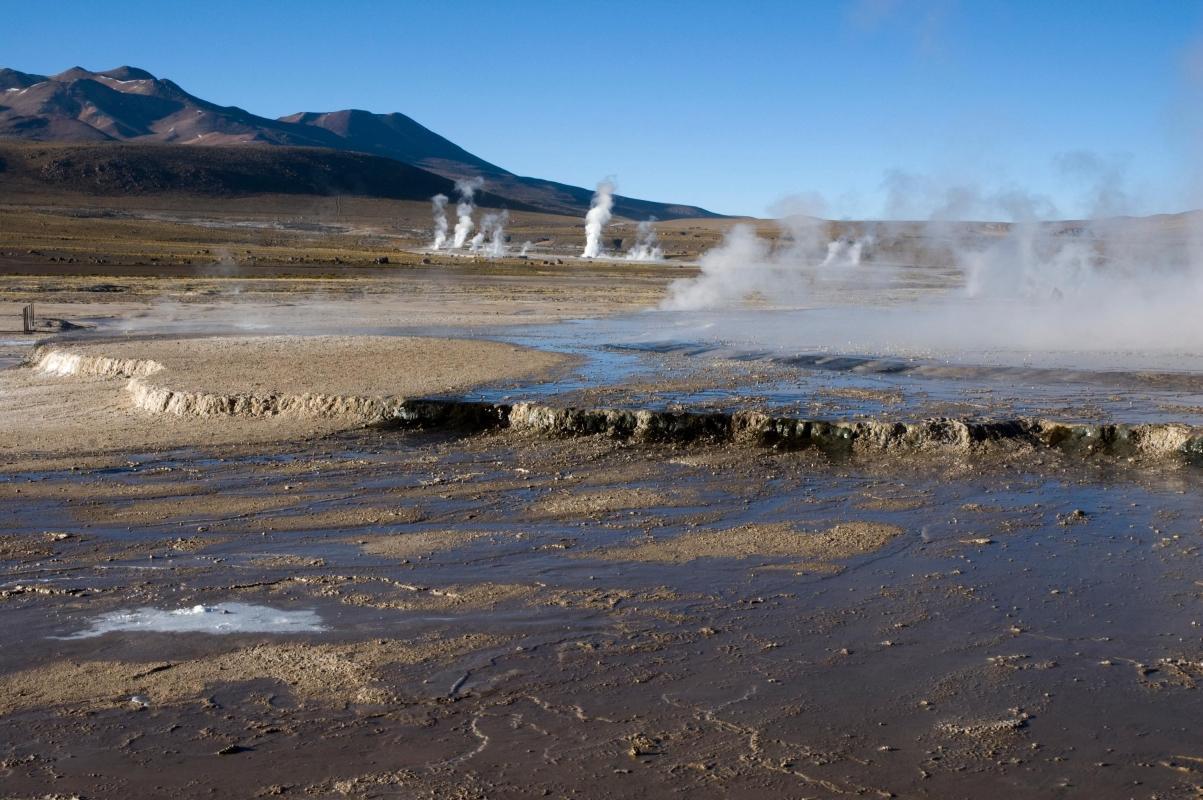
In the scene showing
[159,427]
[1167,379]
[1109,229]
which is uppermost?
[1109,229]

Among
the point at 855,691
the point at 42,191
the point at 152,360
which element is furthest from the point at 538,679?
the point at 42,191

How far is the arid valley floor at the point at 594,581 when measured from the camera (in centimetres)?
552

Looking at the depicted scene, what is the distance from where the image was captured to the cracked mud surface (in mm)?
5422

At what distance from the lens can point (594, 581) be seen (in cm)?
808

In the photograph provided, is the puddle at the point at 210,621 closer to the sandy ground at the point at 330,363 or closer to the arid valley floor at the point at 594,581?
the arid valley floor at the point at 594,581

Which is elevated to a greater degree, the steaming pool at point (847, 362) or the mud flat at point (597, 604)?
the steaming pool at point (847, 362)

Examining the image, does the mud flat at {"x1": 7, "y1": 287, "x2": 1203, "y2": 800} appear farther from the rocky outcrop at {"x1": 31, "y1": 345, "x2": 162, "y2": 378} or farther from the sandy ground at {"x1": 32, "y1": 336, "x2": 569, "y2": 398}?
the rocky outcrop at {"x1": 31, "y1": 345, "x2": 162, "y2": 378}

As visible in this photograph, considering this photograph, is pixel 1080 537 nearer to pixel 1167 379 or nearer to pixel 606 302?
pixel 1167 379

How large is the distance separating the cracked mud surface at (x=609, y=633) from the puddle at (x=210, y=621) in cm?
12

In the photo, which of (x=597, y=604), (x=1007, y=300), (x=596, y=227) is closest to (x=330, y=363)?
(x=597, y=604)

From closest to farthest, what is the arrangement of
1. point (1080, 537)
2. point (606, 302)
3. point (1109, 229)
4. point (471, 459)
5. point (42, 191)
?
point (1080, 537), point (471, 459), point (1109, 229), point (606, 302), point (42, 191)

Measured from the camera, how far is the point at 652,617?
7.39m

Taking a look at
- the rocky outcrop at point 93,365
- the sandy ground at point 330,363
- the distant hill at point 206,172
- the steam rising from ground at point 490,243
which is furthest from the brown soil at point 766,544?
the distant hill at point 206,172

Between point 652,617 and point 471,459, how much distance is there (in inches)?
195
